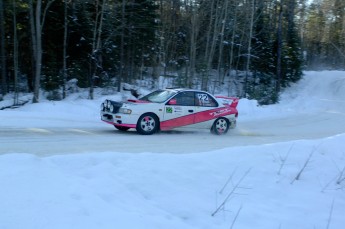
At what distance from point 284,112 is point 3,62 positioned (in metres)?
16.9

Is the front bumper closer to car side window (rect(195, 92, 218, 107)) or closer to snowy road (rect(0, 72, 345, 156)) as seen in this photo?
snowy road (rect(0, 72, 345, 156))

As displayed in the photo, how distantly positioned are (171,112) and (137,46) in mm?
18546

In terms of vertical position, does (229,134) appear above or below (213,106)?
below

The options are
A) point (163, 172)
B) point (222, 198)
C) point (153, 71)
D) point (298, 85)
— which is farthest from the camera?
point (298, 85)

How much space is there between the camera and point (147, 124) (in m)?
12.8

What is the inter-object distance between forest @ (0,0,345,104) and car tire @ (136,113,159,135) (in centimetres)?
1037

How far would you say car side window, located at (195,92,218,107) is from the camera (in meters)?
13.8

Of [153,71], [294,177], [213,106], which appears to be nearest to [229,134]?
[213,106]

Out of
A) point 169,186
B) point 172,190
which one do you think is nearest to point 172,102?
point 169,186

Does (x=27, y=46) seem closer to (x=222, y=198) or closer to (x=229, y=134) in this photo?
(x=229, y=134)

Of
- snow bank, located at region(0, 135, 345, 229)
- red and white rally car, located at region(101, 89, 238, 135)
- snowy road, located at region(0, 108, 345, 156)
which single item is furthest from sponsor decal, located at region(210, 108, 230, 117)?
snow bank, located at region(0, 135, 345, 229)

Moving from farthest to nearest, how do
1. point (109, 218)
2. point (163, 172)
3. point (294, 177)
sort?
1. point (294, 177)
2. point (163, 172)
3. point (109, 218)

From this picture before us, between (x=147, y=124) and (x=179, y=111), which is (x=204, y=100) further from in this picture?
(x=147, y=124)

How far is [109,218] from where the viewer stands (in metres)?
4.38
